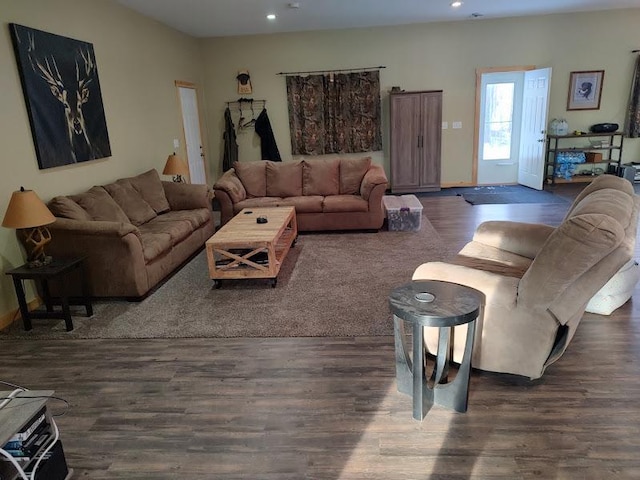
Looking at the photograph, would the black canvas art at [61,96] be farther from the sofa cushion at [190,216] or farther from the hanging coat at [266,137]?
the hanging coat at [266,137]

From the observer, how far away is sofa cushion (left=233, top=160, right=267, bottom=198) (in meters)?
5.83

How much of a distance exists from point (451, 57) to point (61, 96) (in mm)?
5837

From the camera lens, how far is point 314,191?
5.75 m

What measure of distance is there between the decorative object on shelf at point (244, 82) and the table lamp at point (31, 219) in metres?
5.02

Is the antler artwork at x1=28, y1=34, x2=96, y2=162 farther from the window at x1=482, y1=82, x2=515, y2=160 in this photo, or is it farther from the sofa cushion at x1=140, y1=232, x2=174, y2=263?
the window at x1=482, y1=82, x2=515, y2=160

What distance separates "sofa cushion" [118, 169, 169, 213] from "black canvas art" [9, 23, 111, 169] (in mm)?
391

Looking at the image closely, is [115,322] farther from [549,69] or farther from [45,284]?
[549,69]

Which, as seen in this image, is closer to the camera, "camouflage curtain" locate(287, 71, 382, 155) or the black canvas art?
the black canvas art

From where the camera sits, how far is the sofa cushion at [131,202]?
441 cm

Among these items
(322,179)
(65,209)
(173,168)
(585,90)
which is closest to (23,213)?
(65,209)

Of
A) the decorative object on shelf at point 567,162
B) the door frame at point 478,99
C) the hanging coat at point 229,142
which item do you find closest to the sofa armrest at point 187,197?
the hanging coat at point 229,142

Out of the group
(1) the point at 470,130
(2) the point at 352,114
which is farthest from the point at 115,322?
(1) the point at 470,130

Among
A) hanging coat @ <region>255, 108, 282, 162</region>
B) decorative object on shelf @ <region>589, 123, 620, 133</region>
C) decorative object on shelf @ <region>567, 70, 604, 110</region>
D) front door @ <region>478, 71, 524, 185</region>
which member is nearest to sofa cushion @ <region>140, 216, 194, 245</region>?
hanging coat @ <region>255, 108, 282, 162</region>

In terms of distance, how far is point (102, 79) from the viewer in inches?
185
